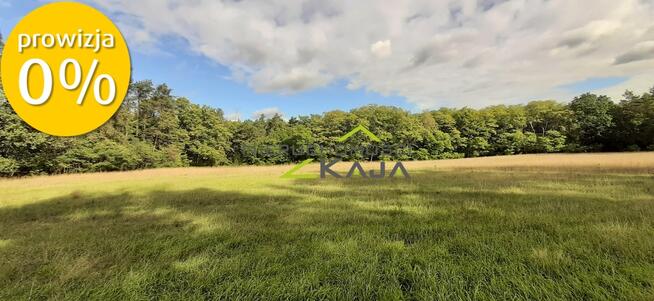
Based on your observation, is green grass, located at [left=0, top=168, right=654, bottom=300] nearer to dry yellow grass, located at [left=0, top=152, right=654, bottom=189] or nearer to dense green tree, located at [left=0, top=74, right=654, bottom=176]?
dry yellow grass, located at [left=0, top=152, right=654, bottom=189]

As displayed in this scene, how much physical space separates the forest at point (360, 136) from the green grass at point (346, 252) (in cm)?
3289

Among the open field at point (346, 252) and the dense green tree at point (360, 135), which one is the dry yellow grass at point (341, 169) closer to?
the open field at point (346, 252)

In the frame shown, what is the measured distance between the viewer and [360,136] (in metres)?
49.3

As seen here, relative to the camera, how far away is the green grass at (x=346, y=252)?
2658 mm

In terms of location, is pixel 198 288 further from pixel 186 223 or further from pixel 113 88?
pixel 113 88

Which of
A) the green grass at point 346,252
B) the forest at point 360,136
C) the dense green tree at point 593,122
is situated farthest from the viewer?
the dense green tree at point 593,122

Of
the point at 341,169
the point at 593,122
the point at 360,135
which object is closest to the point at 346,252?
the point at 341,169

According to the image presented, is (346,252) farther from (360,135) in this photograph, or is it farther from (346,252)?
(360,135)

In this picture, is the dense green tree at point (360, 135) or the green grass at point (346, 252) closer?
the green grass at point (346, 252)

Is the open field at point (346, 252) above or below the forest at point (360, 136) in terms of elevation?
below

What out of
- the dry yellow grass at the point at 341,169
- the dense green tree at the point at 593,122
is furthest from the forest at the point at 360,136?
the dry yellow grass at the point at 341,169

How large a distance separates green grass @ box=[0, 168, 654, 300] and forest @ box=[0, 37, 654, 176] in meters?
32.9

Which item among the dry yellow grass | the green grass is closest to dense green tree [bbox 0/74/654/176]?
the dry yellow grass

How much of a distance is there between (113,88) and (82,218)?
318 cm
